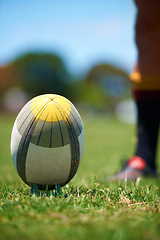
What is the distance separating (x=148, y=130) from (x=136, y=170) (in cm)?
49

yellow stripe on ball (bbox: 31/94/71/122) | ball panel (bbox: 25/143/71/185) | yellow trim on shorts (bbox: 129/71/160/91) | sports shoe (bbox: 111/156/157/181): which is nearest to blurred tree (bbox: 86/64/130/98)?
yellow trim on shorts (bbox: 129/71/160/91)

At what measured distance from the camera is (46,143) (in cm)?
213

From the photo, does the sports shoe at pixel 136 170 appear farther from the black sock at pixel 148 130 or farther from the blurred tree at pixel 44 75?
the blurred tree at pixel 44 75

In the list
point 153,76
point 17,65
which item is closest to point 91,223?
point 153,76

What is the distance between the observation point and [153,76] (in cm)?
345

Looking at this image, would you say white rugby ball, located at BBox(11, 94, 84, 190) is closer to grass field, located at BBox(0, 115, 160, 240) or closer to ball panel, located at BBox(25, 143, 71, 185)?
ball panel, located at BBox(25, 143, 71, 185)

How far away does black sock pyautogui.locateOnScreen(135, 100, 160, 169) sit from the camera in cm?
351

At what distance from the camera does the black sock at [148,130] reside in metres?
3.51

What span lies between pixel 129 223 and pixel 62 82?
53.1 meters

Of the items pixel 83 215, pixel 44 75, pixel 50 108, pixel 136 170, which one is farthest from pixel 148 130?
pixel 44 75

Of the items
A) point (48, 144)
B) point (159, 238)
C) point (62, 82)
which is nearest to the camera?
point (159, 238)

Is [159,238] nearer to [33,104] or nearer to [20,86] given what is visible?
[33,104]

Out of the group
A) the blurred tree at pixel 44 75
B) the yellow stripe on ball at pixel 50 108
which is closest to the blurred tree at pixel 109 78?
the blurred tree at pixel 44 75

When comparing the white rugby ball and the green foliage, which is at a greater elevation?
the white rugby ball
